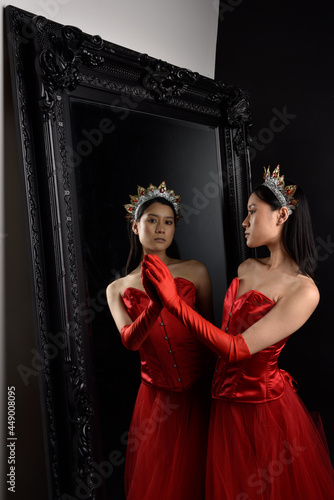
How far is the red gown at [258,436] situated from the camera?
1.76m

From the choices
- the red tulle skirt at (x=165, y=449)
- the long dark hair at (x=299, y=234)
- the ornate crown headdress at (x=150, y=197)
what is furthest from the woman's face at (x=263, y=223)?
the red tulle skirt at (x=165, y=449)

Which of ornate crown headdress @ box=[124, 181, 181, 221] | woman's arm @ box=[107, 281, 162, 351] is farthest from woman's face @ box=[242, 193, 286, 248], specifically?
woman's arm @ box=[107, 281, 162, 351]

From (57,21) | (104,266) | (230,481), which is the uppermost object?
(57,21)

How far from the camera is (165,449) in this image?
1.91m

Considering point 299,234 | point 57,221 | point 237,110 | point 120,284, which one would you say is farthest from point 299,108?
point 57,221

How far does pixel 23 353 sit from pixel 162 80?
1272mm

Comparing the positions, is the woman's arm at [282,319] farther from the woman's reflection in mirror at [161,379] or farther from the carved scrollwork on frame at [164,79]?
the carved scrollwork on frame at [164,79]

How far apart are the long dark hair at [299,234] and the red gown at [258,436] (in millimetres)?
238

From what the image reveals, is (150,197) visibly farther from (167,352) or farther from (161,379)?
(161,379)

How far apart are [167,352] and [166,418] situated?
0.28m

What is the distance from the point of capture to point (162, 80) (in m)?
2.06

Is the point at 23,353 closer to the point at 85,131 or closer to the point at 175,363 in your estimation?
the point at 175,363

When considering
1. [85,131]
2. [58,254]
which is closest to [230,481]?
[58,254]

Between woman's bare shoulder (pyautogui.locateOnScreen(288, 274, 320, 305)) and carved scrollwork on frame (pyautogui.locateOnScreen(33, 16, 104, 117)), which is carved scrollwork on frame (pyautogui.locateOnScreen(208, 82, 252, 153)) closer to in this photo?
carved scrollwork on frame (pyautogui.locateOnScreen(33, 16, 104, 117))
